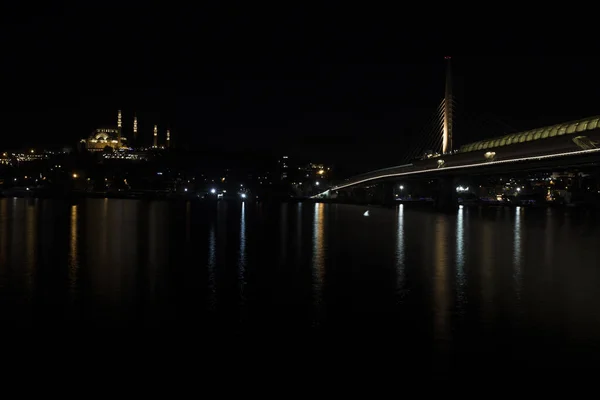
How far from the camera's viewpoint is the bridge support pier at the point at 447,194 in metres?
55.2

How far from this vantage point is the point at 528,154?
37125mm

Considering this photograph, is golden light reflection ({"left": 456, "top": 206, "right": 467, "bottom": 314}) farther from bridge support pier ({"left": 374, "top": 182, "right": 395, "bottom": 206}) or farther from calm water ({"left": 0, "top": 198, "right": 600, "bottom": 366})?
bridge support pier ({"left": 374, "top": 182, "right": 395, "bottom": 206})

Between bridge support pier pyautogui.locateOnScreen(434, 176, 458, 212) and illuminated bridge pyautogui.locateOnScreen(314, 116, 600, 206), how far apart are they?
5.87 ft

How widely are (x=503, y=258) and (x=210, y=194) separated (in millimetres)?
79356

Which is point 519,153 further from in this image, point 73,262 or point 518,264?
point 73,262

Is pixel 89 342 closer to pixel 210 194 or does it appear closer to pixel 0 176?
pixel 210 194

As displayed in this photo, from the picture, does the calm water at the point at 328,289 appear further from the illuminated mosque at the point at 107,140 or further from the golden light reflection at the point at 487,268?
the illuminated mosque at the point at 107,140

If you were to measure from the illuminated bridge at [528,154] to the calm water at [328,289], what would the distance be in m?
12.8

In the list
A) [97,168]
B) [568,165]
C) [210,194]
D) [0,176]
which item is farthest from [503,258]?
[0,176]

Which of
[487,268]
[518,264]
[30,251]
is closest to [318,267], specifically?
[487,268]

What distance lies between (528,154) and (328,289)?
28.8 meters

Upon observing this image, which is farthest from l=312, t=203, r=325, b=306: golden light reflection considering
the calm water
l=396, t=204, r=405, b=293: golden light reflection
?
l=396, t=204, r=405, b=293: golden light reflection

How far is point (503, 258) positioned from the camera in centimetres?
1684

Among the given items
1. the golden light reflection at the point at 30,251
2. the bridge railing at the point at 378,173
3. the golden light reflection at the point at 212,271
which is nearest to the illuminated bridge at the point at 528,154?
the bridge railing at the point at 378,173
